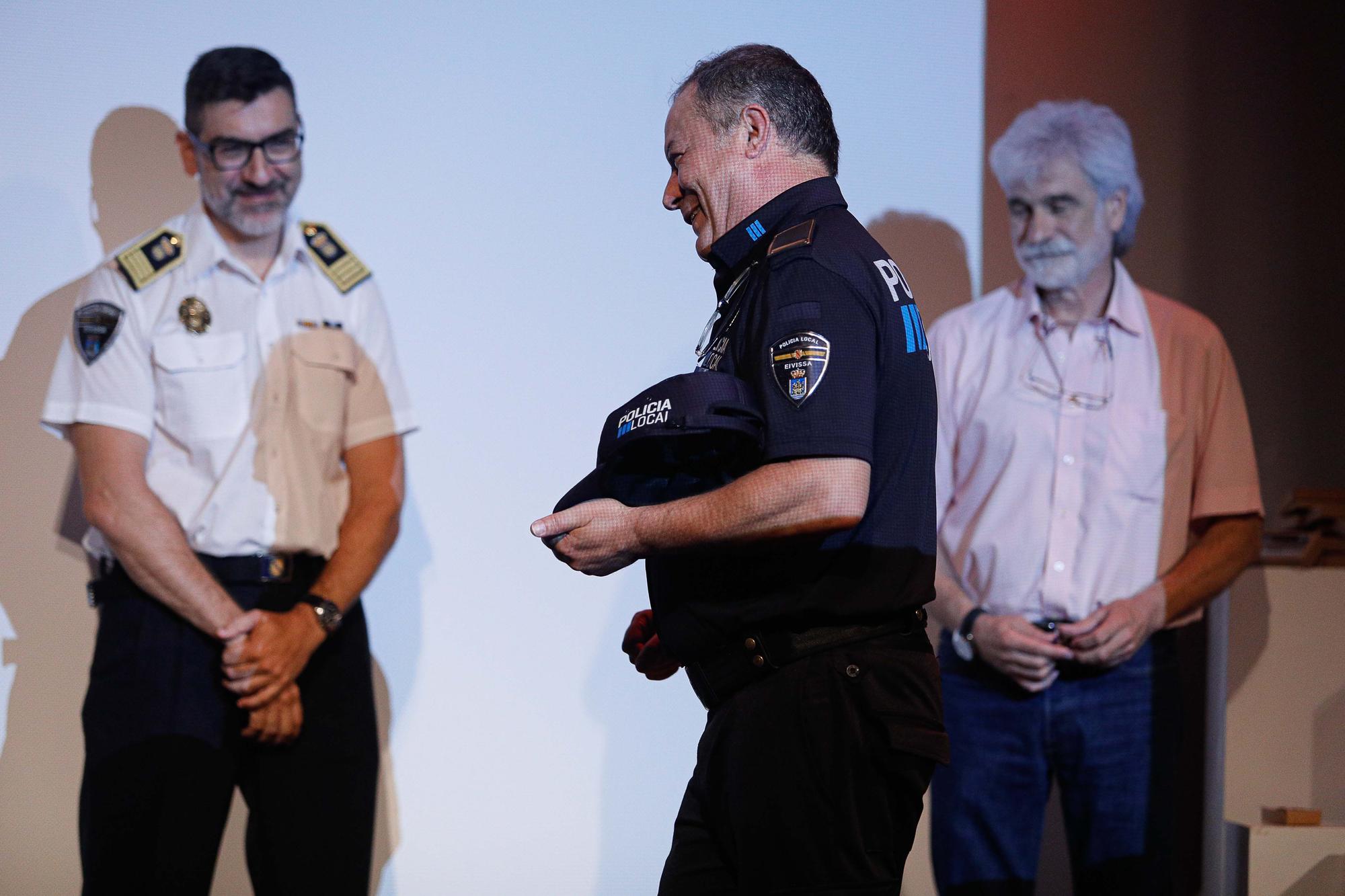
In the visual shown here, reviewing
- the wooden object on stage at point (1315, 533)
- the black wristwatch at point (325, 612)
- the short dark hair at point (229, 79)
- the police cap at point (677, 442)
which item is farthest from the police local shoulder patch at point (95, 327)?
the wooden object on stage at point (1315, 533)

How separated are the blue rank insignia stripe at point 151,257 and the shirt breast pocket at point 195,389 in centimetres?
13

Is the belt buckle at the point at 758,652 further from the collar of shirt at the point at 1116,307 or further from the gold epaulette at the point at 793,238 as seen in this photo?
the collar of shirt at the point at 1116,307

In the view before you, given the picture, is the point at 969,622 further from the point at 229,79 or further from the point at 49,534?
the point at 49,534

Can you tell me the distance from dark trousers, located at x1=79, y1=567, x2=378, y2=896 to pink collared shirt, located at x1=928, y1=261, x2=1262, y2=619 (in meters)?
1.28

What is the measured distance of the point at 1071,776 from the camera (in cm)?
254

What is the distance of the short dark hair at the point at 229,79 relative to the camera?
8.36 feet

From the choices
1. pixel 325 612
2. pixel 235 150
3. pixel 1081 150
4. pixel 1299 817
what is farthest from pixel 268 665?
pixel 1299 817

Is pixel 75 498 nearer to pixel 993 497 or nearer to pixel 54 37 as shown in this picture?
pixel 54 37

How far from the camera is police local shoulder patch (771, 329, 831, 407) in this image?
1479 millimetres

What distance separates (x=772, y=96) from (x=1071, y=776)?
1.54m

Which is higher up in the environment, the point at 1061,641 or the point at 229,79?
the point at 229,79

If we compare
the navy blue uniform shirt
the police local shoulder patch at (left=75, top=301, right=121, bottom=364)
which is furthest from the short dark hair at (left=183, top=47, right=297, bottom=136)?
the navy blue uniform shirt

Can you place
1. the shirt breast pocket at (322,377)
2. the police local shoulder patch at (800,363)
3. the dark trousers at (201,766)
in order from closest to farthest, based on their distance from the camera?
the police local shoulder patch at (800,363) → the dark trousers at (201,766) → the shirt breast pocket at (322,377)

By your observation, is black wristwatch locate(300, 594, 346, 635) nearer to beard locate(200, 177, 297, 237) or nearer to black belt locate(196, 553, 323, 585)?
black belt locate(196, 553, 323, 585)
